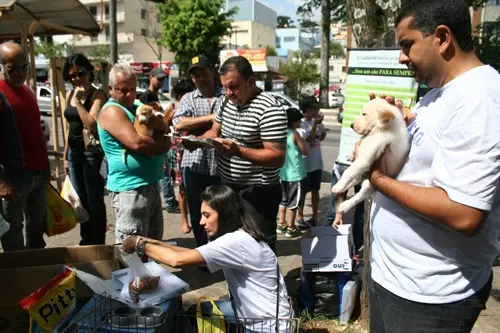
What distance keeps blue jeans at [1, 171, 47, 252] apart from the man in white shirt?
9.21 feet

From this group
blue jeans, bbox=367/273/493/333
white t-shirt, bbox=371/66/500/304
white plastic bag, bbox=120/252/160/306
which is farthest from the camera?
white plastic bag, bbox=120/252/160/306

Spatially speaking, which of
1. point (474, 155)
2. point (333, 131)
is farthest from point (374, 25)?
point (333, 131)

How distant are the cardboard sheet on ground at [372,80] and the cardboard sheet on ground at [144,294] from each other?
188 cm

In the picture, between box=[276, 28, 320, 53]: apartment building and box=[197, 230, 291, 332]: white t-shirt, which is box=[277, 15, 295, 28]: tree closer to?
box=[276, 28, 320, 53]: apartment building

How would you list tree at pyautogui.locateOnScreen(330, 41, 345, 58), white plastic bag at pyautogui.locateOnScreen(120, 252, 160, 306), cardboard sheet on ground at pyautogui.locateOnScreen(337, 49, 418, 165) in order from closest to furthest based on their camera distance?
white plastic bag at pyautogui.locateOnScreen(120, 252, 160, 306)
cardboard sheet on ground at pyautogui.locateOnScreen(337, 49, 418, 165)
tree at pyautogui.locateOnScreen(330, 41, 345, 58)

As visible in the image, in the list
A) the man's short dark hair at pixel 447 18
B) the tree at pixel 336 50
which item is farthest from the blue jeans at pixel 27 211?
the tree at pixel 336 50

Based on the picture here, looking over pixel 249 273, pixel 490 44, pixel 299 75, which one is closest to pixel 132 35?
pixel 299 75

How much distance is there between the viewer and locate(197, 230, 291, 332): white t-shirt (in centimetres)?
222

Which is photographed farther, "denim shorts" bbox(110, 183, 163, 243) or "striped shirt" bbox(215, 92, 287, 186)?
"denim shorts" bbox(110, 183, 163, 243)

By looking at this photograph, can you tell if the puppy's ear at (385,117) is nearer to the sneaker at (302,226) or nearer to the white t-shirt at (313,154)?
the white t-shirt at (313,154)

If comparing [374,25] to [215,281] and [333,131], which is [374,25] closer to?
[215,281]

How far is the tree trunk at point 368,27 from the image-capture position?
315 cm

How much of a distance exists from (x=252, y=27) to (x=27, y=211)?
2566 inches

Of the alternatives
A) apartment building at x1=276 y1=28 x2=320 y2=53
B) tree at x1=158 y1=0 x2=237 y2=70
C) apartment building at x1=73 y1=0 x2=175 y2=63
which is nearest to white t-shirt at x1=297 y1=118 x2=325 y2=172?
tree at x1=158 y1=0 x2=237 y2=70
